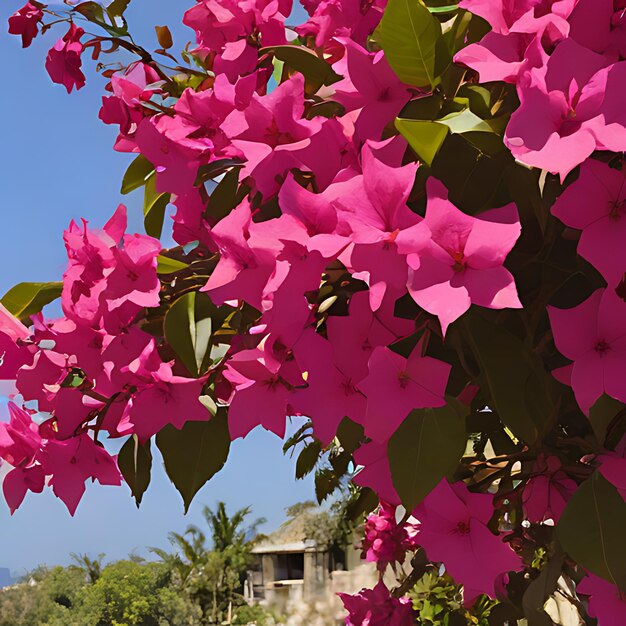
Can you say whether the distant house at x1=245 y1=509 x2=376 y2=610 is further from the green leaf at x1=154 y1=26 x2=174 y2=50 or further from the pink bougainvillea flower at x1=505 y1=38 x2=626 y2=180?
the pink bougainvillea flower at x1=505 y1=38 x2=626 y2=180

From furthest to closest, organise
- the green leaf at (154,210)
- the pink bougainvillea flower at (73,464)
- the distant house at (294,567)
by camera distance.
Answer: the distant house at (294,567) → the green leaf at (154,210) → the pink bougainvillea flower at (73,464)

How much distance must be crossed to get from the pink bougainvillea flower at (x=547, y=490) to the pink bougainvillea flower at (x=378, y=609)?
470mm

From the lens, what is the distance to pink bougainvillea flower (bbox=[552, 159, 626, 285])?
1.33 feet

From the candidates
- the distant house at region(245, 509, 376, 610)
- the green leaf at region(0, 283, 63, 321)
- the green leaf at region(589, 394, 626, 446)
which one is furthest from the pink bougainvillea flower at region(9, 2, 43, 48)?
the distant house at region(245, 509, 376, 610)

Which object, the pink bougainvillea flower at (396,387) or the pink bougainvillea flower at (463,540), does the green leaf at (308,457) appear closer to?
the pink bougainvillea flower at (463,540)

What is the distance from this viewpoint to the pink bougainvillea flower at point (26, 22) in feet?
2.82

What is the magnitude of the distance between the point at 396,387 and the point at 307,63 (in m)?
0.27

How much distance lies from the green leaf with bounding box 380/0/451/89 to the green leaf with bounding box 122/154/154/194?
366 millimetres

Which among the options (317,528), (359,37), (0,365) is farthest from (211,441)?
(317,528)

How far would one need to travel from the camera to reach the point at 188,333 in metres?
0.49

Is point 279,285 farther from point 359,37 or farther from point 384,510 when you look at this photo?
point 384,510

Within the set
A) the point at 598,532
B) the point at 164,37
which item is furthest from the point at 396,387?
the point at 164,37

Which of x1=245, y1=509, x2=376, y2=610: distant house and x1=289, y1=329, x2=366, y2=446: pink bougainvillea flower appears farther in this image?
x1=245, y1=509, x2=376, y2=610: distant house

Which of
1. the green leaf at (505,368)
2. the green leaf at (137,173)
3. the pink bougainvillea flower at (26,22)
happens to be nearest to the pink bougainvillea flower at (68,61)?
the pink bougainvillea flower at (26,22)
